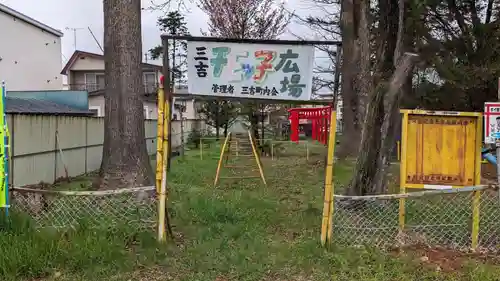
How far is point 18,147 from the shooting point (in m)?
8.75

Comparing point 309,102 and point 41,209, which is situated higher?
point 309,102

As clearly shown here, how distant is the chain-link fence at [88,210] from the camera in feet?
15.8

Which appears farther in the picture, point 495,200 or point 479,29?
point 479,29

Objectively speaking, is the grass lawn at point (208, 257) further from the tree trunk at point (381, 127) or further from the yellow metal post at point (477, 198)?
the tree trunk at point (381, 127)

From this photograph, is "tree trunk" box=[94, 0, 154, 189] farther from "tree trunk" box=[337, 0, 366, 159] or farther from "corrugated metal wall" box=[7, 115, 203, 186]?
"tree trunk" box=[337, 0, 366, 159]

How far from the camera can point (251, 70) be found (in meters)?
7.87

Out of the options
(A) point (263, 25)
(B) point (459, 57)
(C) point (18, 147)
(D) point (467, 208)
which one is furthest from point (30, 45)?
(D) point (467, 208)

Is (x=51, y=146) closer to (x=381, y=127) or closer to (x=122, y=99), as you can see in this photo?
(x=122, y=99)

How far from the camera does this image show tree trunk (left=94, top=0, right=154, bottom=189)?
6.38 m

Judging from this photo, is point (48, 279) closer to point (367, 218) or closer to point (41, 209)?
point (41, 209)

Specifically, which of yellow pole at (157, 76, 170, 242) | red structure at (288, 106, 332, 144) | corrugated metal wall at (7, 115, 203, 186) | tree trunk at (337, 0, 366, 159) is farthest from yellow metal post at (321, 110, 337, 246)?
Result: red structure at (288, 106, 332, 144)

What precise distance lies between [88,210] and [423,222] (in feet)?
12.0

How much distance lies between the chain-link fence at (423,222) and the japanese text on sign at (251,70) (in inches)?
105

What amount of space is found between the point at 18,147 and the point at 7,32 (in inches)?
555
